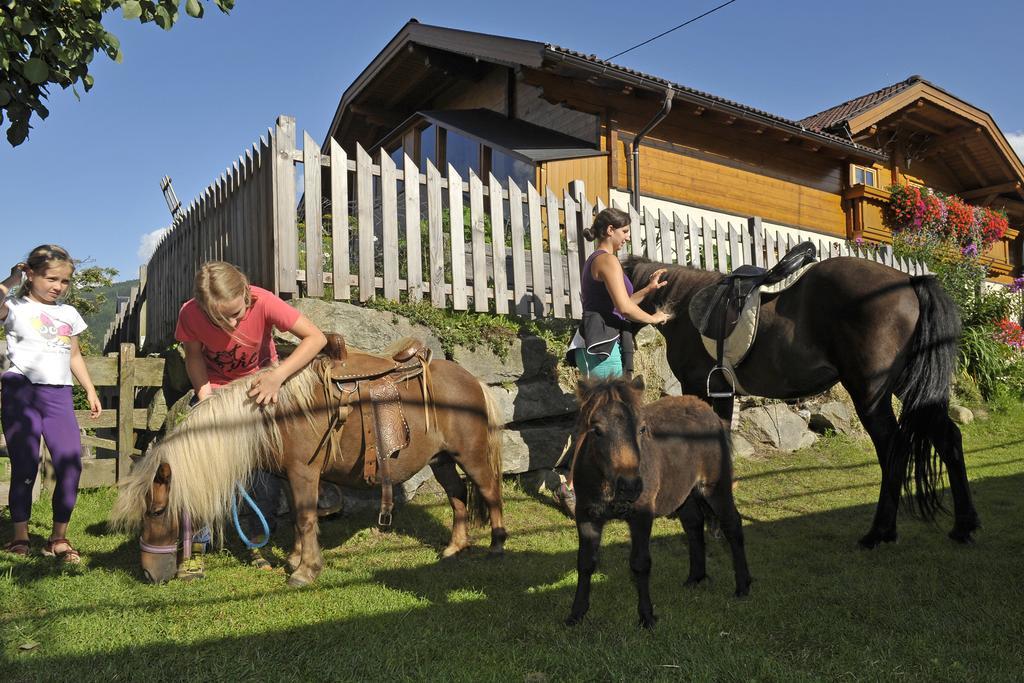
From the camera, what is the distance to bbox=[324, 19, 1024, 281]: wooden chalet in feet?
37.6

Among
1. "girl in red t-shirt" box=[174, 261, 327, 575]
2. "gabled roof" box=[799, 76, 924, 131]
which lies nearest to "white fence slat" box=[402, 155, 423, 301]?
Answer: "girl in red t-shirt" box=[174, 261, 327, 575]

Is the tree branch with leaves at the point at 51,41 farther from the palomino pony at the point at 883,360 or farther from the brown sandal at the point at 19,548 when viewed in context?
the palomino pony at the point at 883,360

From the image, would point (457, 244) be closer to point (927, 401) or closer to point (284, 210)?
point (284, 210)

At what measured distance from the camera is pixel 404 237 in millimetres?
6758

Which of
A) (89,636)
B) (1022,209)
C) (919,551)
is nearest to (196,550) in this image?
(89,636)

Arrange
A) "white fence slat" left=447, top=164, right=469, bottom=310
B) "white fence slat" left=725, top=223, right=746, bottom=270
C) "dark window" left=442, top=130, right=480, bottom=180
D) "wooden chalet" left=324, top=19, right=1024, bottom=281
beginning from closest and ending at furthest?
"white fence slat" left=447, top=164, right=469, bottom=310, "white fence slat" left=725, top=223, right=746, bottom=270, "wooden chalet" left=324, top=19, right=1024, bottom=281, "dark window" left=442, top=130, right=480, bottom=180

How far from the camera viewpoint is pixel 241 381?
3703 millimetres

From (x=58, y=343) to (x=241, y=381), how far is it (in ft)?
4.66

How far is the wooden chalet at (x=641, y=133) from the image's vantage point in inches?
452

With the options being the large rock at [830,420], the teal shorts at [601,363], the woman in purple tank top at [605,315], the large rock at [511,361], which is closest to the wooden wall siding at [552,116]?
the large rock at [830,420]

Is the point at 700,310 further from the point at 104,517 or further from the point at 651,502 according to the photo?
the point at 104,517

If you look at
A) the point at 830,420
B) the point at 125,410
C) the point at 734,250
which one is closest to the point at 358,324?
the point at 125,410

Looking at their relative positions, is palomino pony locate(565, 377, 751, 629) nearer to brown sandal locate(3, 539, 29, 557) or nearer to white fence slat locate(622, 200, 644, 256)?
brown sandal locate(3, 539, 29, 557)

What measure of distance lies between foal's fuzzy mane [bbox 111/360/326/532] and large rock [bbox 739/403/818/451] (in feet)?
17.9
